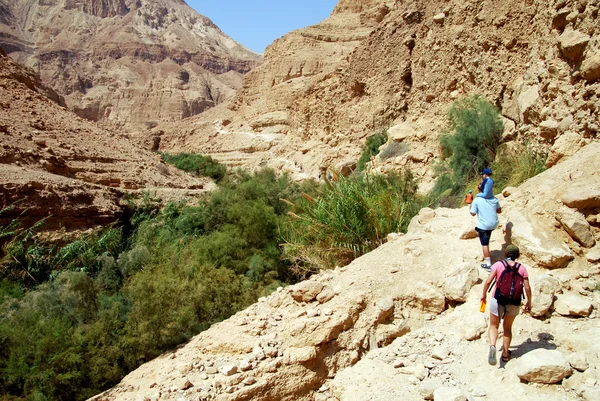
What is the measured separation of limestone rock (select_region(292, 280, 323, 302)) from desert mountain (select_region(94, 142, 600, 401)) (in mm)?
13

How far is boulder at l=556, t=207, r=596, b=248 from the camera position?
479 cm

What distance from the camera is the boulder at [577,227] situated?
4789 mm

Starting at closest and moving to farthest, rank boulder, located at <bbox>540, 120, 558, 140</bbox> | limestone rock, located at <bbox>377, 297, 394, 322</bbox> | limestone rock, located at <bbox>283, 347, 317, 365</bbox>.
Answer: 1. limestone rock, located at <bbox>283, 347, 317, 365</bbox>
2. limestone rock, located at <bbox>377, 297, 394, 322</bbox>
3. boulder, located at <bbox>540, 120, 558, 140</bbox>

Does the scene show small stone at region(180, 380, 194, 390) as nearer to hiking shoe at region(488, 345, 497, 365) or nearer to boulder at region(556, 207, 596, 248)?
hiking shoe at region(488, 345, 497, 365)

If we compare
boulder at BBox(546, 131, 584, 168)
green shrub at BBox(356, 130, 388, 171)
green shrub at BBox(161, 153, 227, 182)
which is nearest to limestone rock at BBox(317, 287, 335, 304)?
boulder at BBox(546, 131, 584, 168)

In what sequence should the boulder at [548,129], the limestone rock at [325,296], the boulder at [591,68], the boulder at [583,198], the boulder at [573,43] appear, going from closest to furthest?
→ the boulder at [583,198], the limestone rock at [325,296], the boulder at [591,68], the boulder at [573,43], the boulder at [548,129]

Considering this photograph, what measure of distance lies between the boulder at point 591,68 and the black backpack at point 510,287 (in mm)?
4886

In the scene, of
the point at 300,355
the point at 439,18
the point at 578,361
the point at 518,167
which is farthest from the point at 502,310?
the point at 439,18

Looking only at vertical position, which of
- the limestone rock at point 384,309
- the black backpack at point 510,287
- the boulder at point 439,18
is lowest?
the limestone rock at point 384,309

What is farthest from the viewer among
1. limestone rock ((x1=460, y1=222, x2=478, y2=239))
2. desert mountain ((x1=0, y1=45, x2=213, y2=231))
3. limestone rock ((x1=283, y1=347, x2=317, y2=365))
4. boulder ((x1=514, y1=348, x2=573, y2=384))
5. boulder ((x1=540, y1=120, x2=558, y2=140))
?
desert mountain ((x1=0, y1=45, x2=213, y2=231))

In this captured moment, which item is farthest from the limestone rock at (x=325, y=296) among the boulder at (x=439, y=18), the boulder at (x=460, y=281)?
the boulder at (x=439, y=18)

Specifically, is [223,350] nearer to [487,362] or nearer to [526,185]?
[487,362]

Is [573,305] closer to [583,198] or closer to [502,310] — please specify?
[502,310]

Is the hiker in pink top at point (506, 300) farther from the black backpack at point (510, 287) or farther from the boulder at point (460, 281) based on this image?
the boulder at point (460, 281)
